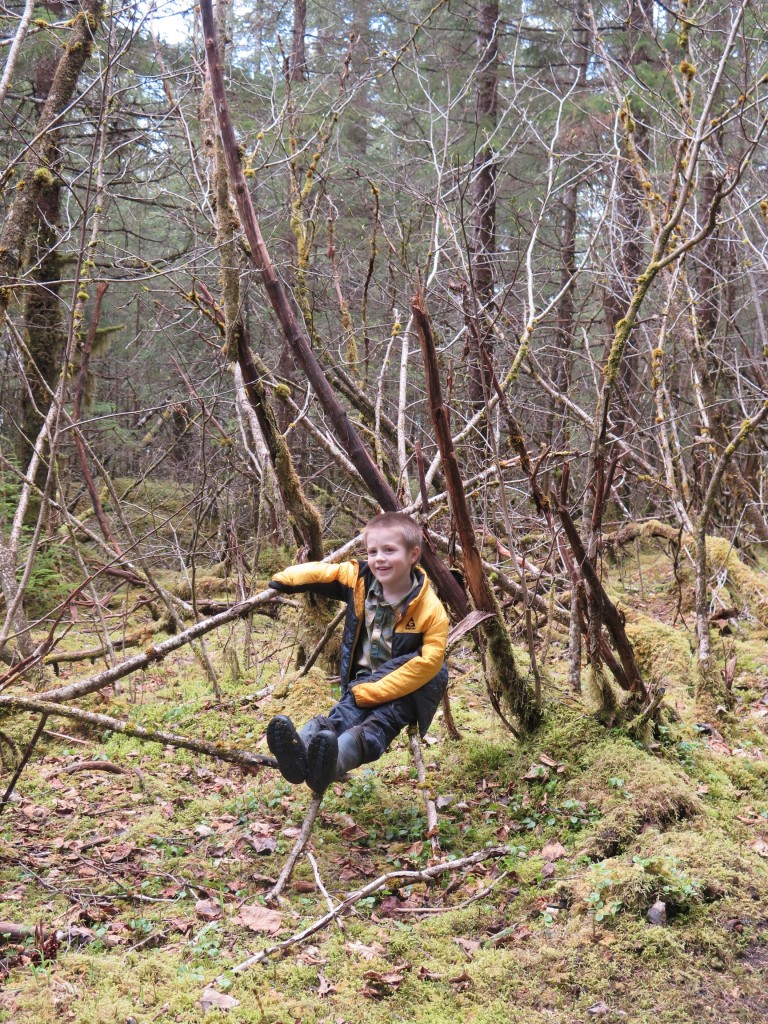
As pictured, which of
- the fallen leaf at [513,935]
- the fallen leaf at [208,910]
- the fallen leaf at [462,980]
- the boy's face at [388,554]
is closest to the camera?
the fallen leaf at [462,980]

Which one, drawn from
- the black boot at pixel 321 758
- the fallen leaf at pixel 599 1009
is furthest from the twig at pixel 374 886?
the fallen leaf at pixel 599 1009

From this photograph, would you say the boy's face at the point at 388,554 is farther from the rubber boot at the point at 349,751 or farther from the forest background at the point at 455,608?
the rubber boot at the point at 349,751

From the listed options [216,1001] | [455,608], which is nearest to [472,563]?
[455,608]

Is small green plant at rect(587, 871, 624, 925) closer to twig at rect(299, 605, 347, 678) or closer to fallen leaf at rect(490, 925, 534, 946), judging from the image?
fallen leaf at rect(490, 925, 534, 946)

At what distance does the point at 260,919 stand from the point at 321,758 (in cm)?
72

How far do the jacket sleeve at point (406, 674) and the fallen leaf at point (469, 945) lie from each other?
110cm

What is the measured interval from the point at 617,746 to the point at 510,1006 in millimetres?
1750

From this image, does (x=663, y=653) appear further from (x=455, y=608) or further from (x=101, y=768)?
(x=101, y=768)

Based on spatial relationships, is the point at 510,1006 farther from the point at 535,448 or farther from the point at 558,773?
the point at 535,448

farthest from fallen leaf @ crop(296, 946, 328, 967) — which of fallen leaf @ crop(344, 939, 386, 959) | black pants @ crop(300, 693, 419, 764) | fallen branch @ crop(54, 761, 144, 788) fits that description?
fallen branch @ crop(54, 761, 144, 788)

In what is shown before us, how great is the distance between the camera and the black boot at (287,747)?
3.25 metres

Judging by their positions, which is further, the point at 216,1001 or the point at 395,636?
the point at 395,636

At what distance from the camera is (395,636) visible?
3998 mm

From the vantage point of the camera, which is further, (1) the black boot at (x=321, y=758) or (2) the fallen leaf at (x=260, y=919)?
(1) the black boot at (x=321, y=758)
